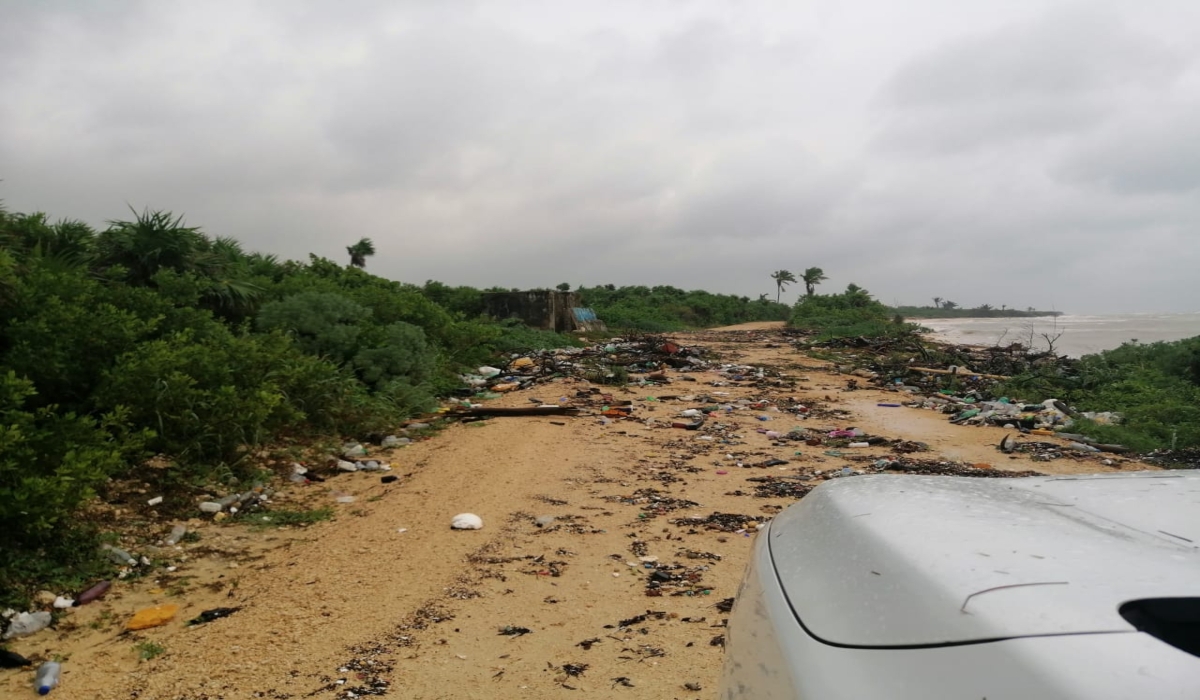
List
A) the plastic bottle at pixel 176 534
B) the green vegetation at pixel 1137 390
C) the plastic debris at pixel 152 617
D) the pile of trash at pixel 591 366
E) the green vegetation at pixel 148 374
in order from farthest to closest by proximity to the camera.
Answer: the pile of trash at pixel 591 366, the green vegetation at pixel 1137 390, the plastic bottle at pixel 176 534, the green vegetation at pixel 148 374, the plastic debris at pixel 152 617

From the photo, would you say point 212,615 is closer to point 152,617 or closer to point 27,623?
point 152,617

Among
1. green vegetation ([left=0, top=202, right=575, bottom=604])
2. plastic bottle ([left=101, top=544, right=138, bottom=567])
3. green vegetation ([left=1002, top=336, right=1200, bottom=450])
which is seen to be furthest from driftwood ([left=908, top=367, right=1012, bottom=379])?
plastic bottle ([left=101, top=544, right=138, bottom=567])

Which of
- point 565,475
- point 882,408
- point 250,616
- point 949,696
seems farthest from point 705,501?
point 882,408

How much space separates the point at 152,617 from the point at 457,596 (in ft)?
4.31

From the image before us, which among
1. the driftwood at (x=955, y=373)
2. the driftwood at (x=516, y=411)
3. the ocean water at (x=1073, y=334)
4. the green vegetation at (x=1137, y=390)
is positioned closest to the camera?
the green vegetation at (x=1137, y=390)

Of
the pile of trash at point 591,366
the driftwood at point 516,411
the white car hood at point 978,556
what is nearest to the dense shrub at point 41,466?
the white car hood at point 978,556

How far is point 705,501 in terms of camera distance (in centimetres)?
478

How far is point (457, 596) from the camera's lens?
319 centimetres

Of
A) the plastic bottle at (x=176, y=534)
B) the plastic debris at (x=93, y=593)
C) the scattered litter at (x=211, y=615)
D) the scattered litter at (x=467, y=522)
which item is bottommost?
the scattered litter at (x=211, y=615)

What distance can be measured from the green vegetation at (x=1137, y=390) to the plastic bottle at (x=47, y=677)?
8730 millimetres

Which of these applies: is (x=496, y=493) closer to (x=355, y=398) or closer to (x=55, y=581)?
(x=55, y=581)

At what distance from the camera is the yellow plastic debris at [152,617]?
293 cm

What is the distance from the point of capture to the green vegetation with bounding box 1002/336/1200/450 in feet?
23.7

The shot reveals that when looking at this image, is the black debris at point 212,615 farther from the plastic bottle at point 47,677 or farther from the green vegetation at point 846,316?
the green vegetation at point 846,316
